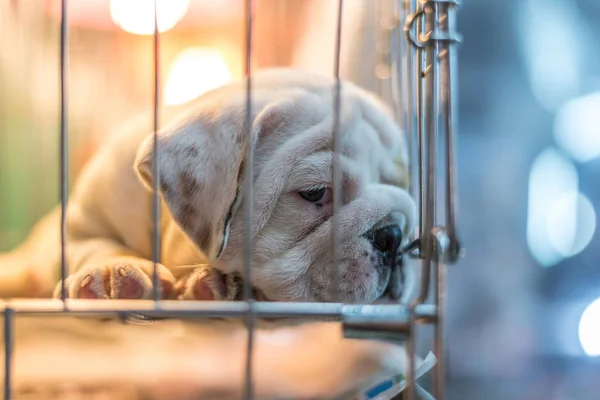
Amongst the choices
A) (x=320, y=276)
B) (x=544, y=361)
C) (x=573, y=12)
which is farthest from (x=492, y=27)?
(x=320, y=276)

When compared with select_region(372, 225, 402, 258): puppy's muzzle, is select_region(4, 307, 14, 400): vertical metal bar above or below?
below

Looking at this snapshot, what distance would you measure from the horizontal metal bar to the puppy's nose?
14 cm

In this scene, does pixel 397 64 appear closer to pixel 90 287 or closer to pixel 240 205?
pixel 240 205

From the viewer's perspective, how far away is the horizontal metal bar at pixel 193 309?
0.51 m

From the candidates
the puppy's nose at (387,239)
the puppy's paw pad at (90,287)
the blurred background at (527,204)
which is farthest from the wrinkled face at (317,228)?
the blurred background at (527,204)

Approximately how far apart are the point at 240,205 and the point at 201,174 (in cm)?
5

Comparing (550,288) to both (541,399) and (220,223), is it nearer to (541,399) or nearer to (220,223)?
(541,399)

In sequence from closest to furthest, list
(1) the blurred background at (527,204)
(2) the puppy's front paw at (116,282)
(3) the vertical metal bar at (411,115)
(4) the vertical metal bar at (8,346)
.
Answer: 1. (4) the vertical metal bar at (8,346)
2. (2) the puppy's front paw at (116,282)
3. (3) the vertical metal bar at (411,115)
4. (1) the blurred background at (527,204)

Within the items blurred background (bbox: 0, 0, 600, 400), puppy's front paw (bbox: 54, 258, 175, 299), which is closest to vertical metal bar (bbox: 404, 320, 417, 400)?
puppy's front paw (bbox: 54, 258, 175, 299)

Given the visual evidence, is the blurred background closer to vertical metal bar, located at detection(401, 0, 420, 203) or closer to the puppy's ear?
vertical metal bar, located at detection(401, 0, 420, 203)

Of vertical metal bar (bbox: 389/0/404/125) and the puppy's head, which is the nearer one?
the puppy's head

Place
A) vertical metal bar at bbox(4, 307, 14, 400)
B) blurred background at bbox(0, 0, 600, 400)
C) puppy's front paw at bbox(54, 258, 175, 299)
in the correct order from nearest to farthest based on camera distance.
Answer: vertical metal bar at bbox(4, 307, 14, 400), puppy's front paw at bbox(54, 258, 175, 299), blurred background at bbox(0, 0, 600, 400)

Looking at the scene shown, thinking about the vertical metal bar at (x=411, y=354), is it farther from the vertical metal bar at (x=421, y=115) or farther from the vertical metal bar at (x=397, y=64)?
the vertical metal bar at (x=397, y=64)

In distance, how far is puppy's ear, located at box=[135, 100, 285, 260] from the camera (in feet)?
2.02
